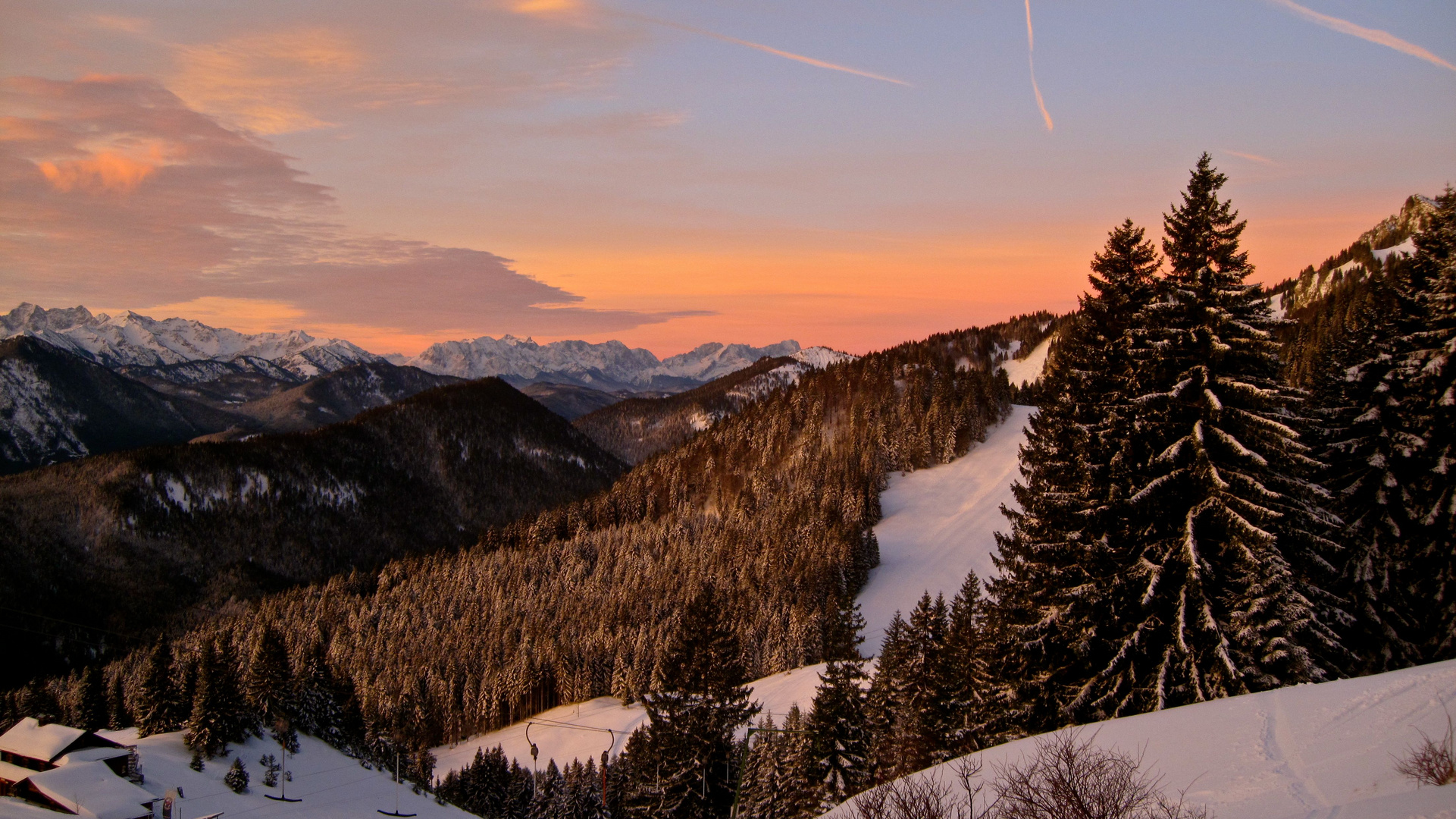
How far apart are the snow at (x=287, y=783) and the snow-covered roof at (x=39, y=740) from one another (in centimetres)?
490

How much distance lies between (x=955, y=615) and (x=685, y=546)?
9310 centimetres

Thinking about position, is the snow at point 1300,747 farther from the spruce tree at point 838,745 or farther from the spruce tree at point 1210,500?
the spruce tree at point 838,745

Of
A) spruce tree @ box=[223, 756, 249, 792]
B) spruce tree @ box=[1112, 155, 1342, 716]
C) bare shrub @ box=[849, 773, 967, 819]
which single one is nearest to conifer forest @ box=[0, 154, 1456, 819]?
spruce tree @ box=[1112, 155, 1342, 716]

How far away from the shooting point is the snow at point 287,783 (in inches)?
1965

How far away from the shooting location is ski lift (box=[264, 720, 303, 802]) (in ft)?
175

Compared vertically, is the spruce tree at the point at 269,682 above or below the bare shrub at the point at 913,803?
below

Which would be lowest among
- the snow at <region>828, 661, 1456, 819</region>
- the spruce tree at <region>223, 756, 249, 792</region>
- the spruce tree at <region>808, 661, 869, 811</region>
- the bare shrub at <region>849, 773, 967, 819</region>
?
the spruce tree at <region>223, 756, 249, 792</region>

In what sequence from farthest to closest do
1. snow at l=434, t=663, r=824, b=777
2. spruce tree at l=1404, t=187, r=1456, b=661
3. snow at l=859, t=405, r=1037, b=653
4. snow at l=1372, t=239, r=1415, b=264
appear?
Answer: 1. snow at l=1372, t=239, r=1415, b=264
2. snow at l=859, t=405, r=1037, b=653
3. snow at l=434, t=663, r=824, b=777
4. spruce tree at l=1404, t=187, r=1456, b=661

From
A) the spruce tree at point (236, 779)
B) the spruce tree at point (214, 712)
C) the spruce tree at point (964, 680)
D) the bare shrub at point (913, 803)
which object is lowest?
the spruce tree at point (236, 779)

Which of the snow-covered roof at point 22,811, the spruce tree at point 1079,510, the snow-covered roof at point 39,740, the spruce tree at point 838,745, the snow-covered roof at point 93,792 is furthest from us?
the snow-covered roof at point 39,740

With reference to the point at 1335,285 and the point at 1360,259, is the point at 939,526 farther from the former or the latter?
the point at 1360,259

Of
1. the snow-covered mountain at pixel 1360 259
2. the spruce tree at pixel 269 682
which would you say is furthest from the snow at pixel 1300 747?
the snow-covered mountain at pixel 1360 259

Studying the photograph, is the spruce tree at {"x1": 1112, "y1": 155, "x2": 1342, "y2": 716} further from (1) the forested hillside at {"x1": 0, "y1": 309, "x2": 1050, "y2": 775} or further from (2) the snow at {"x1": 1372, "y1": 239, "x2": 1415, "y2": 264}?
(2) the snow at {"x1": 1372, "y1": 239, "x2": 1415, "y2": 264}

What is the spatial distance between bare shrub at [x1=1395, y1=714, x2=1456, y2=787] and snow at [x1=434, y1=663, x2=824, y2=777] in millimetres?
51010
